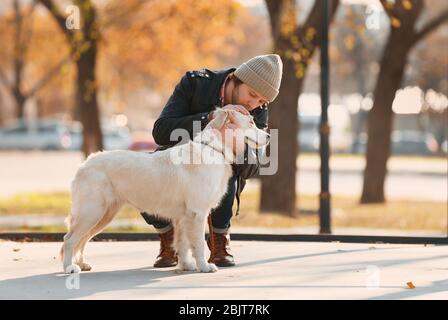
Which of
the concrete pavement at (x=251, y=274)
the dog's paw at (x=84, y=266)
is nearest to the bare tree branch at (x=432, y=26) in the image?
the concrete pavement at (x=251, y=274)

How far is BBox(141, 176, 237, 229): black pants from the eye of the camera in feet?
29.0

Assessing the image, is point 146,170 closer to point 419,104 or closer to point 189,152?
point 189,152

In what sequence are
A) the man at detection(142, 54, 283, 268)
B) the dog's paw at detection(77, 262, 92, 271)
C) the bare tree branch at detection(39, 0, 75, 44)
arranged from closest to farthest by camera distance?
1. the dog's paw at detection(77, 262, 92, 271)
2. the man at detection(142, 54, 283, 268)
3. the bare tree branch at detection(39, 0, 75, 44)

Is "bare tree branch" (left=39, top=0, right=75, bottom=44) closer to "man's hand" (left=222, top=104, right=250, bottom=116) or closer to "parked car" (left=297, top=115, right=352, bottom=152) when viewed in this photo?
"man's hand" (left=222, top=104, right=250, bottom=116)

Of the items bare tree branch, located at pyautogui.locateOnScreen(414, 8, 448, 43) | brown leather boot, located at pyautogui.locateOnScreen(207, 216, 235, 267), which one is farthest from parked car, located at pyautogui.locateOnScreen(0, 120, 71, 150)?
brown leather boot, located at pyautogui.locateOnScreen(207, 216, 235, 267)

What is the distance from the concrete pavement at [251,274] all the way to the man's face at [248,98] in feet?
4.60

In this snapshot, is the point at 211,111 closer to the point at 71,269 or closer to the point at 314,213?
the point at 71,269

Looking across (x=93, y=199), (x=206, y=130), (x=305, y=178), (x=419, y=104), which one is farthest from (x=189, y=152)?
(x=419, y=104)

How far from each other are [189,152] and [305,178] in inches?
1041

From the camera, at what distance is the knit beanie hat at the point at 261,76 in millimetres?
8383

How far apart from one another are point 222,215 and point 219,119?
4.21ft

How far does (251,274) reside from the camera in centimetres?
834

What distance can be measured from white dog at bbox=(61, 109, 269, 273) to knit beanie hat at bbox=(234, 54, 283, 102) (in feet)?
1.59

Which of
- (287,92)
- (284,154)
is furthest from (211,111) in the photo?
(284,154)
